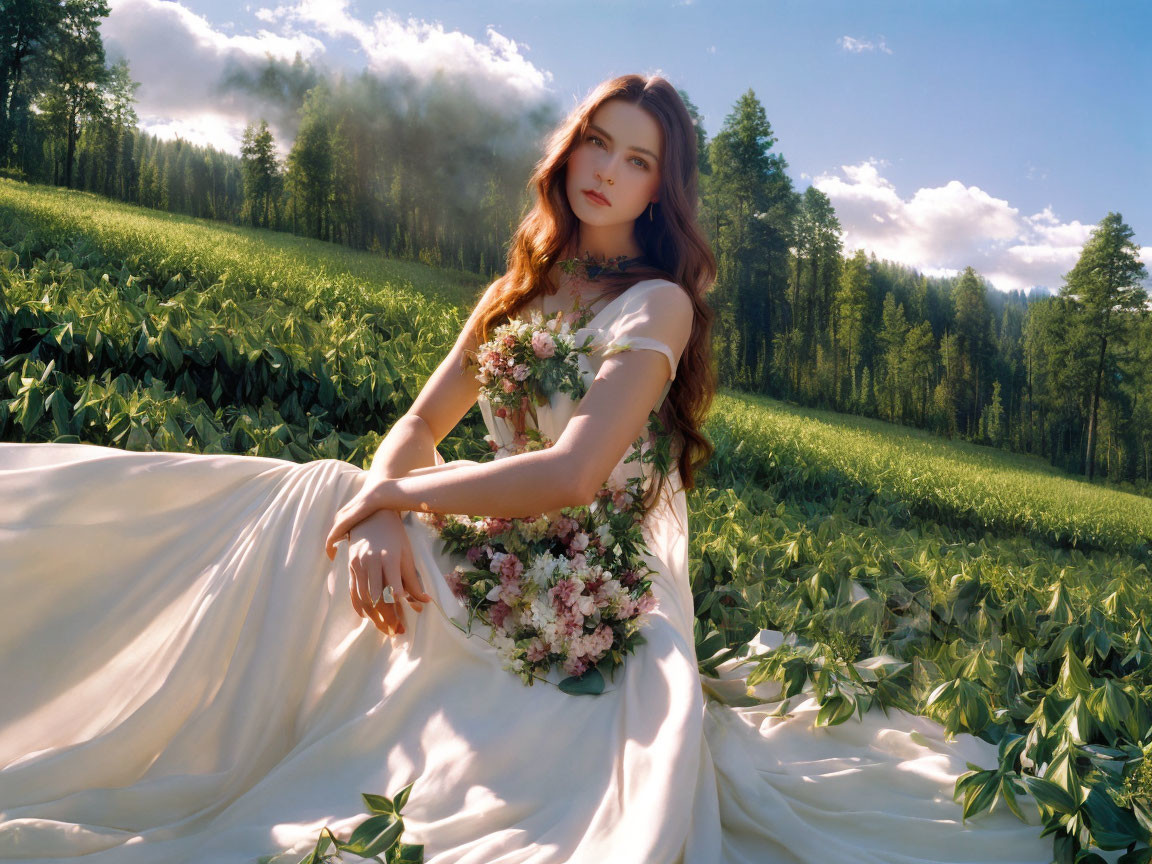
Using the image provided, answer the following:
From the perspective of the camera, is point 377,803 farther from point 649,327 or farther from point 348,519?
point 649,327

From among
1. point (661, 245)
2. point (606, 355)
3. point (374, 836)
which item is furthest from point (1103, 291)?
point (374, 836)

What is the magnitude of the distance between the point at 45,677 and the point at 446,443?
2.75 m

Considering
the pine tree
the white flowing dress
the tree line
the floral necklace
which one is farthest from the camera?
the tree line

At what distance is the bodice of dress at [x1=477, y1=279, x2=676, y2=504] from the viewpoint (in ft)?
6.76

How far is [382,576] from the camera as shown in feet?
5.85

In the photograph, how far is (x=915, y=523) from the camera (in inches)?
248

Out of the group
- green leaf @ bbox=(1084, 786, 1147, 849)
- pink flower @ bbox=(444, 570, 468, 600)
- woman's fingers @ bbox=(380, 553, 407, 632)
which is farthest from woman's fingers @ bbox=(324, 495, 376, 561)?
green leaf @ bbox=(1084, 786, 1147, 849)

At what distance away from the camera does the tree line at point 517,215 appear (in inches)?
387

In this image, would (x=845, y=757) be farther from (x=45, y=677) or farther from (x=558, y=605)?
(x=45, y=677)

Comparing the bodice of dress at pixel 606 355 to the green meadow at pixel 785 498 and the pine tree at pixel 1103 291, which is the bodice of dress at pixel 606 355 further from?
the pine tree at pixel 1103 291

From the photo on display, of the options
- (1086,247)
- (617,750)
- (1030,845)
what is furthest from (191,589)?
(1086,247)

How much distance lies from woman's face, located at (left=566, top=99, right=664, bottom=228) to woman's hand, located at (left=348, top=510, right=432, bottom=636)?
3.47ft

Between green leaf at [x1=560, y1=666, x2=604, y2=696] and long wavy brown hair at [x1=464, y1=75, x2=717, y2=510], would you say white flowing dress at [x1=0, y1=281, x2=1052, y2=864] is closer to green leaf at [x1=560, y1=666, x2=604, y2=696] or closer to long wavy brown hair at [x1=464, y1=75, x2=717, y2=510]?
green leaf at [x1=560, y1=666, x2=604, y2=696]

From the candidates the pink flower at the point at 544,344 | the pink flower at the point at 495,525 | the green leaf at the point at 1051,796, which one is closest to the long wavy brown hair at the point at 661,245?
the pink flower at the point at 544,344
